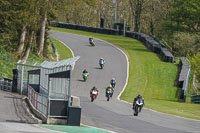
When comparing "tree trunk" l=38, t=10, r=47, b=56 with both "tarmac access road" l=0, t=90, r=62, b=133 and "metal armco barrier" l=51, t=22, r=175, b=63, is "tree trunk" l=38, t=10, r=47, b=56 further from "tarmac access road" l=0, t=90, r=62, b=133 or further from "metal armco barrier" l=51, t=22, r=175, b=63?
"tarmac access road" l=0, t=90, r=62, b=133

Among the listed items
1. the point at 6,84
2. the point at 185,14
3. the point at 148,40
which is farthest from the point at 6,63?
the point at 185,14

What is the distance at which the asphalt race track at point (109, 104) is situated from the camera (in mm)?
25094

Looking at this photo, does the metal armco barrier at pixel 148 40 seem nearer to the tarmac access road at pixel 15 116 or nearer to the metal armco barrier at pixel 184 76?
the metal armco barrier at pixel 184 76

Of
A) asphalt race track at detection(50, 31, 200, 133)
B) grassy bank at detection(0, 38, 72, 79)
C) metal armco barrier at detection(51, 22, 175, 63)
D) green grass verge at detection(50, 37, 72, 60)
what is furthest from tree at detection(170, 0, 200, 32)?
grassy bank at detection(0, 38, 72, 79)

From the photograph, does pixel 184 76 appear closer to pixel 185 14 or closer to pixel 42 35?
pixel 42 35

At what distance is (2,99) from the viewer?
31078 millimetres

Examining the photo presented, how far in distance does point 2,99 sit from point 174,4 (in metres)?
46.7

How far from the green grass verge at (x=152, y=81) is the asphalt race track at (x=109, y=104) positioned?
106 cm

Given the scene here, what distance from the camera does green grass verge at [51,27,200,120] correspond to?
38.1 m

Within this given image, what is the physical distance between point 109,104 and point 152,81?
49.1ft

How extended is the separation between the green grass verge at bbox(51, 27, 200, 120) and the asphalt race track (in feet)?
3.48

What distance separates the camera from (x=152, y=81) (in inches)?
1980

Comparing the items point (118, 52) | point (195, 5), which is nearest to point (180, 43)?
point (195, 5)

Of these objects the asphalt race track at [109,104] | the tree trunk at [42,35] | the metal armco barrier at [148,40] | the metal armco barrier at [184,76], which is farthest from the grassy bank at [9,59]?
the metal armco barrier at [184,76]
